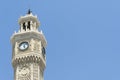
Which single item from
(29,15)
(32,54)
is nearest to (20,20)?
(29,15)

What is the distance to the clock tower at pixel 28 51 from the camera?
63.1 m

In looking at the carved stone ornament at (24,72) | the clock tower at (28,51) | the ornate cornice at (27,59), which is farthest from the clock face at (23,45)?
the carved stone ornament at (24,72)

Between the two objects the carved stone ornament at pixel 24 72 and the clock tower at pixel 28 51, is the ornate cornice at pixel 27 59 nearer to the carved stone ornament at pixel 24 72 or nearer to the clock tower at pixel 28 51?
the clock tower at pixel 28 51

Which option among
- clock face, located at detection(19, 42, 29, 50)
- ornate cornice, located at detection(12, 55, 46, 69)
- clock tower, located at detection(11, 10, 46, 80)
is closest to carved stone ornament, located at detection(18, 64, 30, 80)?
clock tower, located at detection(11, 10, 46, 80)

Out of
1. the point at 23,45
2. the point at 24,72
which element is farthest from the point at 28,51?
the point at 24,72

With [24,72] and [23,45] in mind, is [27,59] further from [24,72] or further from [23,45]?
[23,45]

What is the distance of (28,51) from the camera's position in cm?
6450

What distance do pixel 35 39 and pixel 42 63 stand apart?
3.05m

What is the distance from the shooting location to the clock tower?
207 ft

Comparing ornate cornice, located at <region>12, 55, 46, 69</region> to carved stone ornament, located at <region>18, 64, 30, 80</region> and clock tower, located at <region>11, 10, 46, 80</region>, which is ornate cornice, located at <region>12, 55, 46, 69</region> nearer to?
clock tower, located at <region>11, 10, 46, 80</region>

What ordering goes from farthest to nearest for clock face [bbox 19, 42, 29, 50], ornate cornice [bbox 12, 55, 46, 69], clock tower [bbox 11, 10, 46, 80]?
clock face [bbox 19, 42, 29, 50]
ornate cornice [bbox 12, 55, 46, 69]
clock tower [bbox 11, 10, 46, 80]

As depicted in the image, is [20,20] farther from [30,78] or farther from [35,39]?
[30,78]

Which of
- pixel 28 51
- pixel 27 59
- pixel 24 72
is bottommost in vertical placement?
pixel 24 72

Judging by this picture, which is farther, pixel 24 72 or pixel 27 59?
pixel 27 59
